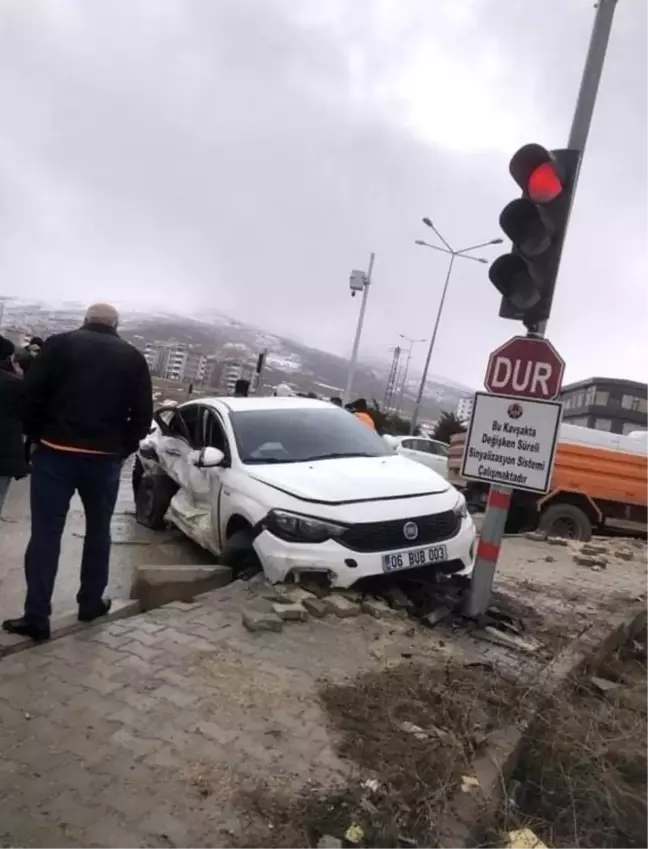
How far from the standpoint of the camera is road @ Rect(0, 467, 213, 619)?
5781 mm

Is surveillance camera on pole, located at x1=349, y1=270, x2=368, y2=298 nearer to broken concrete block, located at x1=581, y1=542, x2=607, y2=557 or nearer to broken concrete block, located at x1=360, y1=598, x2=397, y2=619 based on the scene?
broken concrete block, located at x1=581, y1=542, x2=607, y2=557

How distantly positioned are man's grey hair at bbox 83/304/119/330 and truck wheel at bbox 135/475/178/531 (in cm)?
397

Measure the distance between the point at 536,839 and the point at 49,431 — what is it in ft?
9.90

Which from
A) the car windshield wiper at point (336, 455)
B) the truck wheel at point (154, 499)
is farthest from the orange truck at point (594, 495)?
the car windshield wiper at point (336, 455)

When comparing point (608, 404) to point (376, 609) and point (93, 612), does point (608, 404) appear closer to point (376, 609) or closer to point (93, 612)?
point (376, 609)

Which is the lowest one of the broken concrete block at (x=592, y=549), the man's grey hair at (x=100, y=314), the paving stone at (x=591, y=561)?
the broken concrete block at (x=592, y=549)

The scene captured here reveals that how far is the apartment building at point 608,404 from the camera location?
32.3 metres

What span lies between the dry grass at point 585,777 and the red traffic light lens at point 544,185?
122 inches

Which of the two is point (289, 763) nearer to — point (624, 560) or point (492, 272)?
point (492, 272)

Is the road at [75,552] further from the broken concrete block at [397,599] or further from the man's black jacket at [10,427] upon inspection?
the broken concrete block at [397,599]

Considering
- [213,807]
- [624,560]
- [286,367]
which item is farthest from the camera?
[286,367]

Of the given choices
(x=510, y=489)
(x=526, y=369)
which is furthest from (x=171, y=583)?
(x=526, y=369)

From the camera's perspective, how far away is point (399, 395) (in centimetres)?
8125

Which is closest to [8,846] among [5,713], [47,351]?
[5,713]
